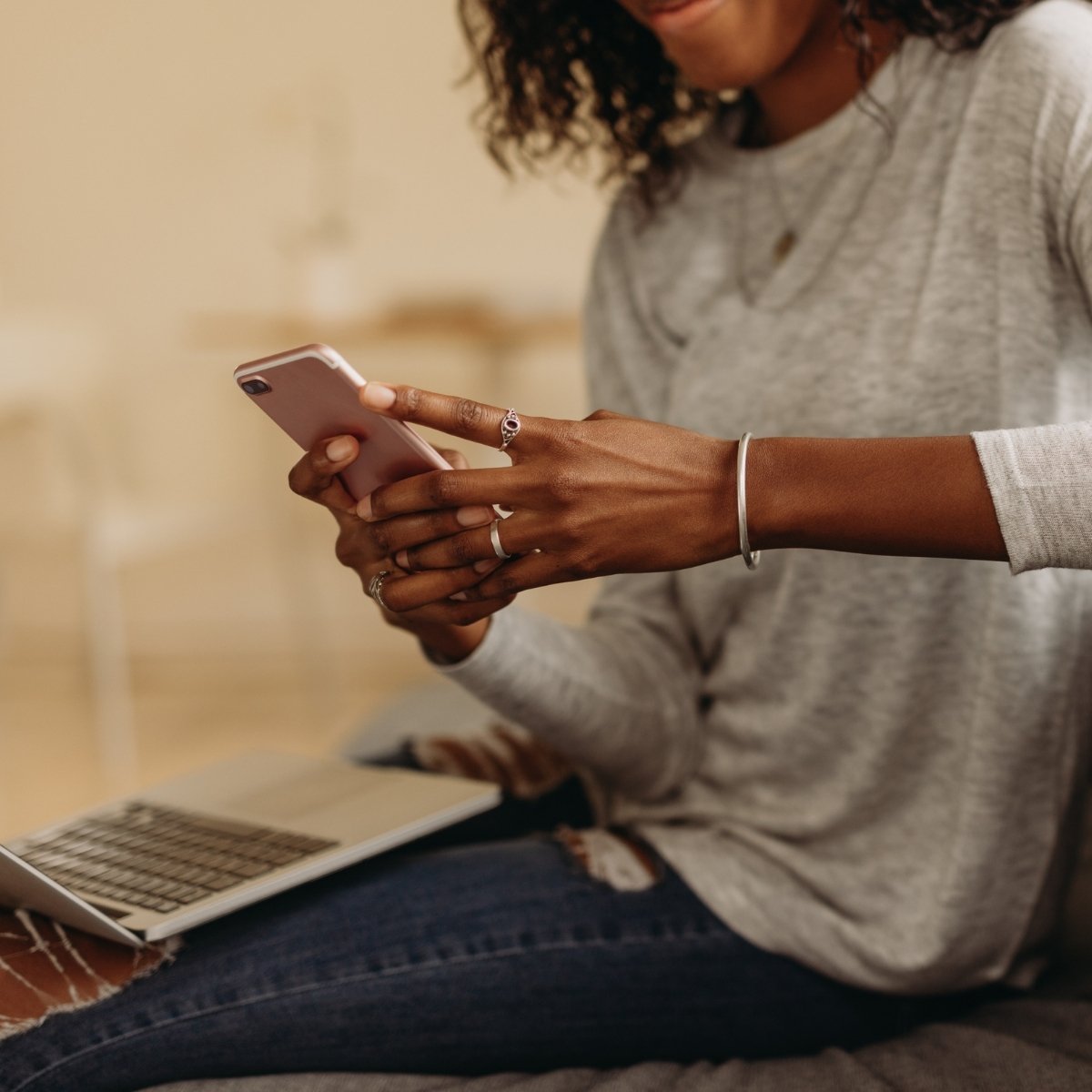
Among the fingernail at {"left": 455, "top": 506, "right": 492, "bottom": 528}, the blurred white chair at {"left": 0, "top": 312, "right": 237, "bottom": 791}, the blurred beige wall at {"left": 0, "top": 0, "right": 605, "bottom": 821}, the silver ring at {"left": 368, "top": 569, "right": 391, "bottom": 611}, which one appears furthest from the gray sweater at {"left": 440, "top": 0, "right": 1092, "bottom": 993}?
the blurred beige wall at {"left": 0, "top": 0, "right": 605, "bottom": 821}

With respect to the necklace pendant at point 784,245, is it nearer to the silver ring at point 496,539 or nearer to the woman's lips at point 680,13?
the woman's lips at point 680,13

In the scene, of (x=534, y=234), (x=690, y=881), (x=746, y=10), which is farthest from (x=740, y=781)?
(x=534, y=234)

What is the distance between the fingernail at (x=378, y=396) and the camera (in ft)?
2.26

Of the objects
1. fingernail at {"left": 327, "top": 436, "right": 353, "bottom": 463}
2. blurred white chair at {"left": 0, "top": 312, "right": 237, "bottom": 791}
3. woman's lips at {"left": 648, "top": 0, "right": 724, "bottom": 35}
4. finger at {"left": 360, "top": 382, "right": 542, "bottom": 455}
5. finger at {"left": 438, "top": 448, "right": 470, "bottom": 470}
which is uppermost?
woman's lips at {"left": 648, "top": 0, "right": 724, "bottom": 35}

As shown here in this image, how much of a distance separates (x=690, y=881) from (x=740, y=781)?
3.8 inches

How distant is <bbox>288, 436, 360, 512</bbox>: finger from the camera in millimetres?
765

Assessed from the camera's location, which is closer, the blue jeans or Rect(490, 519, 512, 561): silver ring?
Rect(490, 519, 512, 561): silver ring

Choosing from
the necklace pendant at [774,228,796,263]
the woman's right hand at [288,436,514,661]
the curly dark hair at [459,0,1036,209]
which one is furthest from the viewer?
the curly dark hair at [459,0,1036,209]

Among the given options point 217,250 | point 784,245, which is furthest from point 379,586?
point 217,250

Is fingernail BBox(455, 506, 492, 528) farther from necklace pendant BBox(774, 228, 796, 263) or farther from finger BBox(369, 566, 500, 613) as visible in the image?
necklace pendant BBox(774, 228, 796, 263)

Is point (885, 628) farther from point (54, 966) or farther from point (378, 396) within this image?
point (54, 966)

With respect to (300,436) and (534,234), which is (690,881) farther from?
(534,234)

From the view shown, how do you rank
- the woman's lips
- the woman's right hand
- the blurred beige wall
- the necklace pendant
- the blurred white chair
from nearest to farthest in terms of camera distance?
1. the woman's right hand
2. the woman's lips
3. the necklace pendant
4. the blurred white chair
5. the blurred beige wall

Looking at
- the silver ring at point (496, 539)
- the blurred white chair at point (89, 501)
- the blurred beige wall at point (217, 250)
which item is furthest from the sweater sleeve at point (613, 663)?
the blurred beige wall at point (217, 250)
